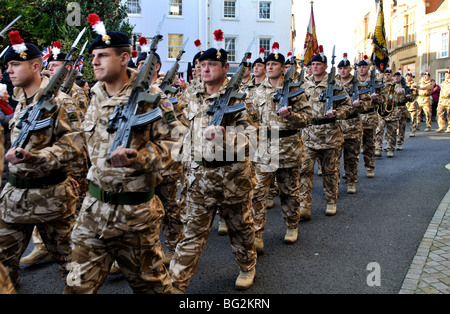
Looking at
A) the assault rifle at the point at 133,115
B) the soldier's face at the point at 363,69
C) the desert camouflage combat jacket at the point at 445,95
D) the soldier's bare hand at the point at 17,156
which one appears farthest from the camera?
the desert camouflage combat jacket at the point at 445,95

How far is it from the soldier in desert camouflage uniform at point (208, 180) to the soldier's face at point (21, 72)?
154 centimetres

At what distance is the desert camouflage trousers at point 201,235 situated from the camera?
155 inches

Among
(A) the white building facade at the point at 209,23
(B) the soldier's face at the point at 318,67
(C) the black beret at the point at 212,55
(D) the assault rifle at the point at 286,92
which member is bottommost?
(D) the assault rifle at the point at 286,92

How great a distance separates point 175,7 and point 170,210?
94.1ft

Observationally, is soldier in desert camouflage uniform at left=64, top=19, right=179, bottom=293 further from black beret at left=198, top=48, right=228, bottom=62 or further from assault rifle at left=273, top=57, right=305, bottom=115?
assault rifle at left=273, top=57, right=305, bottom=115

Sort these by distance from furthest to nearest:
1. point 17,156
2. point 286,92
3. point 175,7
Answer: point 175,7
point 286,92
point 17,156

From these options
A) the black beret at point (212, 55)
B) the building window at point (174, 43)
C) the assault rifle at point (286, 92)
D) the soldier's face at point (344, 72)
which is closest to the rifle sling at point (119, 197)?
the black beret at point (212, 55)

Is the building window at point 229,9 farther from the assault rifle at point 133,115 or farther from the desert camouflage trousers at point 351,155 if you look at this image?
the assault rifle at point 133,115

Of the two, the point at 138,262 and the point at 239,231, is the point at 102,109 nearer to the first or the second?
the point at 138,262

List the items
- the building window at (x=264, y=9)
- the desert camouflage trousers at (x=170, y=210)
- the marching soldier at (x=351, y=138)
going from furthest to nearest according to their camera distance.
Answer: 1. the building window at (x=264, y=9)
2. the marching soldier at (x=351, y=138)
3. the desert camouflage trousers at (x=170, y=210)

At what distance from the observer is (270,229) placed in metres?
6.62

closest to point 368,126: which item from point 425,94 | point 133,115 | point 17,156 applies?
point 133,115

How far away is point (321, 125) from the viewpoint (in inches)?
283

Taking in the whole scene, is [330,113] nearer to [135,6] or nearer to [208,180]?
[208,180]
